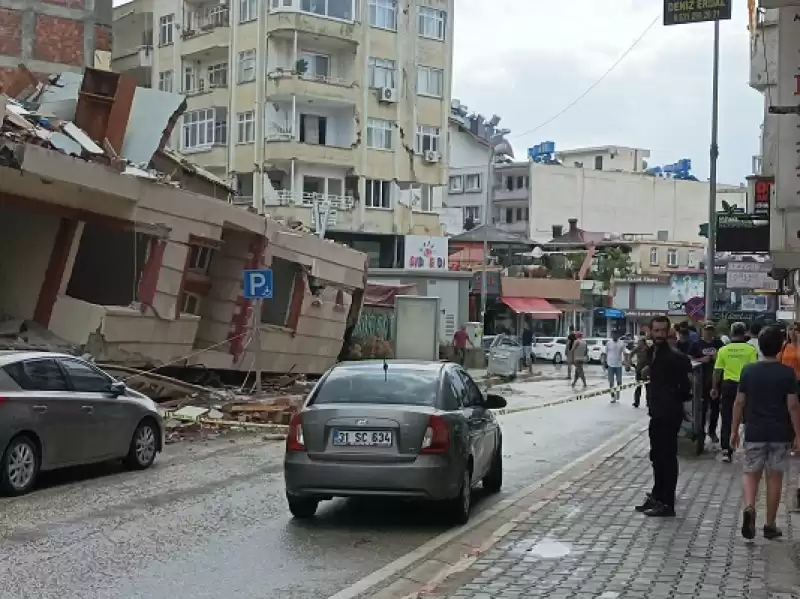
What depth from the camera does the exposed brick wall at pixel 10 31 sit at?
3734 centimetres

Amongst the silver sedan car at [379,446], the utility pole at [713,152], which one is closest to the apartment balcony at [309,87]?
the utility pole at [713,152]

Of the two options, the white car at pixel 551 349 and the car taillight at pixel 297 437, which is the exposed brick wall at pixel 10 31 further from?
the car taillight at pixel 297 437

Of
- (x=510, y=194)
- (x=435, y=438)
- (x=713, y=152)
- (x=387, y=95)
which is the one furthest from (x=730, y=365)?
(x=510, y=194)

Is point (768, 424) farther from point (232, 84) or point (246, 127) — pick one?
point (232, 84)

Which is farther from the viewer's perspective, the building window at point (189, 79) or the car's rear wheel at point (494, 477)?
the building window at point (189, 79)

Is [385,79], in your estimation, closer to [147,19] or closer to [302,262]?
[147,19]

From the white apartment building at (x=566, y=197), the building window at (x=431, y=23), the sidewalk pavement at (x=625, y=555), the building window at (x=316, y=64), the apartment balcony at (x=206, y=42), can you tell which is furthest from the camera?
the white apartment building at (x=566, y=197)

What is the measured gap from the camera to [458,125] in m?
83.0

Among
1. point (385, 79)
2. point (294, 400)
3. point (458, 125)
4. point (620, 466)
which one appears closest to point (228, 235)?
point (294, 400)

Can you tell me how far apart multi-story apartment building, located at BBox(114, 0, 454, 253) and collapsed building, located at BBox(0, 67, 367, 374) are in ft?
61.0

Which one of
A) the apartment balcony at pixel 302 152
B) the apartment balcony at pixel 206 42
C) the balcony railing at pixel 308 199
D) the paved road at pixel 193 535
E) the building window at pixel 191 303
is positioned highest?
the apartment balcony at pixel 206 42

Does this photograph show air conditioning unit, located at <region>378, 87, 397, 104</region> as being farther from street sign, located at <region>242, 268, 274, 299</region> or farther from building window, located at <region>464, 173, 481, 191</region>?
building window, located at <region>464, 173, 481, 191</region>

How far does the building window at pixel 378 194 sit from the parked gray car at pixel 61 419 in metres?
37.1

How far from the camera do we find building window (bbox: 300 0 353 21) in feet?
161
